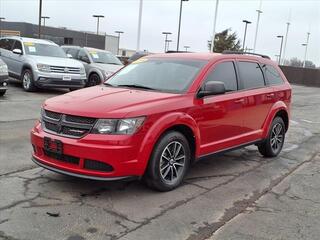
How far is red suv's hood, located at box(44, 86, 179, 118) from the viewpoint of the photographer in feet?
16.4

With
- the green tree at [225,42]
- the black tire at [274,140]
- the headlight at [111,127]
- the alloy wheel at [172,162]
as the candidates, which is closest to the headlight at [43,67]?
the black tire at [274,140]

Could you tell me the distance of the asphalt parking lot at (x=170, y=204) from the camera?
436 cm

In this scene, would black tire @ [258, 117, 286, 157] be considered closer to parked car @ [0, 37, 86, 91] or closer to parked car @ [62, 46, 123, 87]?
parked car @ [0, 37, 86, 91]

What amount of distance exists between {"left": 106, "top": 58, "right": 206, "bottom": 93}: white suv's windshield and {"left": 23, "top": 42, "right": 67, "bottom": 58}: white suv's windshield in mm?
9997

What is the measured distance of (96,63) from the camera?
17.3 m

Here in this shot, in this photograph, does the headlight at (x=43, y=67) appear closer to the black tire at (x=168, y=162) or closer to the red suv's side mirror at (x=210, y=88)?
the red suv's side mirror at (x=210, y=88)

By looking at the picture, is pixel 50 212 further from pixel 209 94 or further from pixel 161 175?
pixel 209 94

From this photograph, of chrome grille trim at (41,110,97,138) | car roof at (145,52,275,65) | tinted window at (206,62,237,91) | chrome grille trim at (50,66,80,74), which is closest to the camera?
chrome grille trim at (41,110,97,138)

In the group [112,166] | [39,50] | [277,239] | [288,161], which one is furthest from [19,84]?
[277,239]

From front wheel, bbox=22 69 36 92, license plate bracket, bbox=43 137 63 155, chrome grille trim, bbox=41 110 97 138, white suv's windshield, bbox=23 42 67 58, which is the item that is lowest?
front wheel, bbox=22 69 36 92

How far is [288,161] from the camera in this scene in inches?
306

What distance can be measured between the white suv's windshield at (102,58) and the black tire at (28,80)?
2.90 m

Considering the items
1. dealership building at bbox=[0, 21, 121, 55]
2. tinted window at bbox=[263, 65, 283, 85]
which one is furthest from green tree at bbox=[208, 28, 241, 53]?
tinted window at bbox=[263, 65, 283, 85]

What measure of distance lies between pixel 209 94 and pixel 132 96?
1062mm
